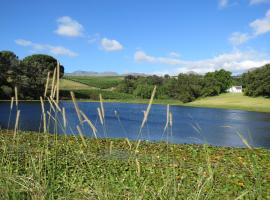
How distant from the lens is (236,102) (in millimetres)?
115188

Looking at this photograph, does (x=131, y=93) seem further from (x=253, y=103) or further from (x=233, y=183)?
(x=233, y=183)

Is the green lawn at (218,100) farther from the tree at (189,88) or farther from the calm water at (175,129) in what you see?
the calm water at (175,129)

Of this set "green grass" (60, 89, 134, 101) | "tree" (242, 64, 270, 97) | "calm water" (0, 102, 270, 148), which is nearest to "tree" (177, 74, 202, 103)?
"green grass" (60, 89, 134, 101)

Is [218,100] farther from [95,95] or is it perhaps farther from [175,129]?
[175,129]

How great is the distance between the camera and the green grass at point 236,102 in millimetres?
102181

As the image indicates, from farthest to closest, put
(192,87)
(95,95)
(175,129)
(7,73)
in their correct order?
(192,87) → (95,95) → (7,73) → (175,129)

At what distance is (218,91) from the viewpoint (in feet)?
445

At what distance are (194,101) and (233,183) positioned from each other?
123270 mm

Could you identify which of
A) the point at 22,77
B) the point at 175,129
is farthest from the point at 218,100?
the point at 175,129

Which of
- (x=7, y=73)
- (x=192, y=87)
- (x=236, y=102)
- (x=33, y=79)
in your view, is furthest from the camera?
(x=192, y=87)

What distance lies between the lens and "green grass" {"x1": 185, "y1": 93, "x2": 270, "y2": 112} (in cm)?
10218

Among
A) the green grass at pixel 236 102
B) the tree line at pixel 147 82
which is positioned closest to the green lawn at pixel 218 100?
the green grass at pixel 236 102

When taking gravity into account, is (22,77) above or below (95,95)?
above

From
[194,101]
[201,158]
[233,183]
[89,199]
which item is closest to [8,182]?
[89,199]
